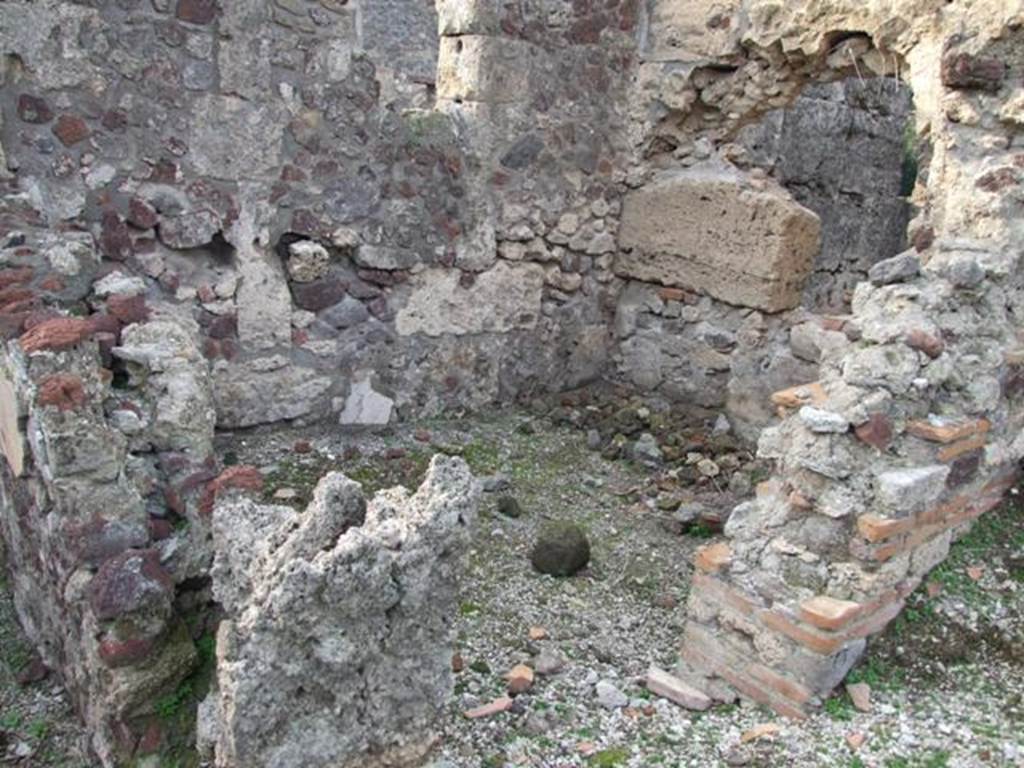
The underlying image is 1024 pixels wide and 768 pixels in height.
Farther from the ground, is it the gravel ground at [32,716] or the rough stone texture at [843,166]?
the rough stone texture at [843,166]

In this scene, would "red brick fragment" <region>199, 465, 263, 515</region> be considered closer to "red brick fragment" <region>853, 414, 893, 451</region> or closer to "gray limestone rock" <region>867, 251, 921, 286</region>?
"red brick fragment" <region>853, 414, 893, 451</region>

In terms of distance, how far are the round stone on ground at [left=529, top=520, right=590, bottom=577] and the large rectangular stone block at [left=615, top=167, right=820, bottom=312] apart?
2068 mm

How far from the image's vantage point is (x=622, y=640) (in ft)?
10.9

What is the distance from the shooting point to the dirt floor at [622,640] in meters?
2.61

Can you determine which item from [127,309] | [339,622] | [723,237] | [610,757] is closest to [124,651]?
[339,622]

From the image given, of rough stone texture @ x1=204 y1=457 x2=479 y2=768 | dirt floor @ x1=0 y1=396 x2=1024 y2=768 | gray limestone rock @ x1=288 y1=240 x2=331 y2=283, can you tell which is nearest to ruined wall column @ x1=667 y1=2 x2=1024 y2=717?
dirt floor @ x1=0 y1=396 x2=1024 y2=768

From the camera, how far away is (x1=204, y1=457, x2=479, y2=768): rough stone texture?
184 centimetres

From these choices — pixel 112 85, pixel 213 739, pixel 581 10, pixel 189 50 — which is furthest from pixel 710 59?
pixel 213 739

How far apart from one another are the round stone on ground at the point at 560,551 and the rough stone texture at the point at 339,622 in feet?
5.50

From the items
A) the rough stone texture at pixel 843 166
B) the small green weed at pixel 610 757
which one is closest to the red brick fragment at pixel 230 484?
the small green weed at pixel 610 757

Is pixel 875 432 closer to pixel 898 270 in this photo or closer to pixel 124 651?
pixel 898 270

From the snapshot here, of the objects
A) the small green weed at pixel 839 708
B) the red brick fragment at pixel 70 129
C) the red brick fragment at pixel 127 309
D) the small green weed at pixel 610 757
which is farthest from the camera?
the red brick fragment at pixel 70 129

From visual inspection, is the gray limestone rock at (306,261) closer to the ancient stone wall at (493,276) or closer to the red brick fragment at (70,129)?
the ancient stone wall at (493,276)

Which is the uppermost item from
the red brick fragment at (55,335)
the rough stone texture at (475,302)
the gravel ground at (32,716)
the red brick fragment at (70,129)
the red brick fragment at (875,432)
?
the red brick fragment at (70,129)
